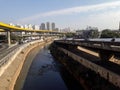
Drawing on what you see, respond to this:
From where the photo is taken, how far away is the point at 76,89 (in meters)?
43.2

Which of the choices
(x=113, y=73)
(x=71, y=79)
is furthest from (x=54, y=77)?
(x=113, y=73)

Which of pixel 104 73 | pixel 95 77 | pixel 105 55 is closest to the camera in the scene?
pixel 104 73

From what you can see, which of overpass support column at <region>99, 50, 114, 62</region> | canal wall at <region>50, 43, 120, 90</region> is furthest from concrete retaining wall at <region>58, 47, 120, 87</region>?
overpass support column at <region>99, 50, 114, 62</region>

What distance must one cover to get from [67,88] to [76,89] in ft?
8.13

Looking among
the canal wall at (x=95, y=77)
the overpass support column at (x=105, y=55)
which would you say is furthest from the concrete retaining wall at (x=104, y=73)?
the overpass support column at (x=105, y=55)

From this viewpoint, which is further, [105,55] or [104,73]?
[105,55]

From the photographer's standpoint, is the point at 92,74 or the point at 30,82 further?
the point at 30,82

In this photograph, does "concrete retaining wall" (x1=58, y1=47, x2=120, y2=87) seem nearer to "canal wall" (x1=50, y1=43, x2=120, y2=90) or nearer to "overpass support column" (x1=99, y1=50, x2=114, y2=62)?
"canal wall" (x1=50, y1=43, x2=120, y2=90)

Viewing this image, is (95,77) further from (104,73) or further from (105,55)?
(105,55)

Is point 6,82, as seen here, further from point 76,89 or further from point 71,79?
point 71,79

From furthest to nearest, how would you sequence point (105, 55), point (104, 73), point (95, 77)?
point (105, 55), point (95, 77), point (104, 73)

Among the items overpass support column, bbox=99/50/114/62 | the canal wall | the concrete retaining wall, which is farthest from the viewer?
overpass support column, bbox=99/50/114/62

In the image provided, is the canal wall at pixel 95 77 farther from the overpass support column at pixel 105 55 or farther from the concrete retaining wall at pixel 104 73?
the overpass support column at pixel 105 55

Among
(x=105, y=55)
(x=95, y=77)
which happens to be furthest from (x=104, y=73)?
(x=105, y=55)
